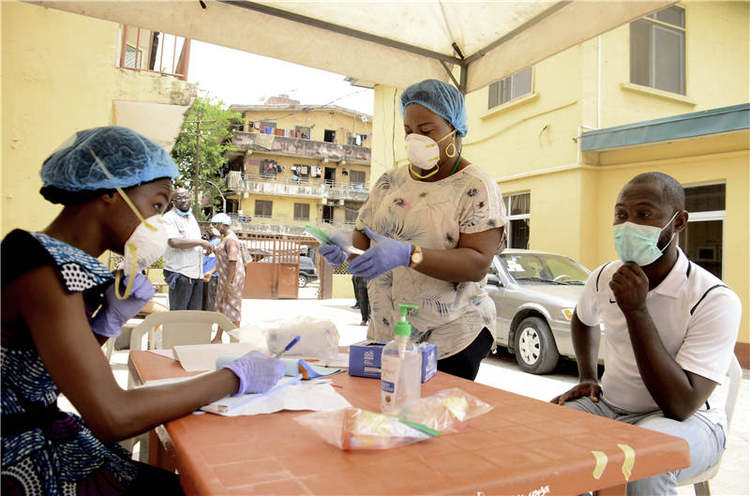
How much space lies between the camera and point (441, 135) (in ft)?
7.03

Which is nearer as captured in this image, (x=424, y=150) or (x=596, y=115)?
(x=424, y=150)

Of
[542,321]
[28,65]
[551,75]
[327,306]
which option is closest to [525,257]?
[542,321]

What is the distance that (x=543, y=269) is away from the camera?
705 centimetres

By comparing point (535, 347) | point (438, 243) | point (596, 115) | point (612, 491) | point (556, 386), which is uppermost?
point (596, 115)

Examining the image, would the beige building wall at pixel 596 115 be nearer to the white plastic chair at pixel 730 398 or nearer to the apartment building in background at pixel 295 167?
the white plastic chair at pixel 730 398

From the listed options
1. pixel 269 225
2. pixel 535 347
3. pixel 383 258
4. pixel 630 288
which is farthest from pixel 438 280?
pixel 269 225

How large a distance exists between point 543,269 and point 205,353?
228 inches

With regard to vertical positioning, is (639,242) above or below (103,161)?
below

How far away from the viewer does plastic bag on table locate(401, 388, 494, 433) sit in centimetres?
125

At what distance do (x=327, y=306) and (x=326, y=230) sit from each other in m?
12.4

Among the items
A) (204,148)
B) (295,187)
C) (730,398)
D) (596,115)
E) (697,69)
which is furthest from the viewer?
(295,187)

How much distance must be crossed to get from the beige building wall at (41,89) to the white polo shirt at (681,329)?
15.8ft

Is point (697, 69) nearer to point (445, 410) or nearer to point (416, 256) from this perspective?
point (416, 256)

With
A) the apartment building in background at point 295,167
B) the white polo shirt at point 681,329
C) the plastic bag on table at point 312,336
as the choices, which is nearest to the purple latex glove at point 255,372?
the plastic bag on table at point 312,336
